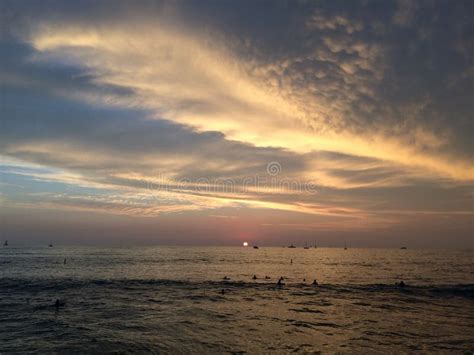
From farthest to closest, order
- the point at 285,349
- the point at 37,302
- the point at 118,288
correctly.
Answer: the point at 118,288
the point at 37,302
the point at 285,349

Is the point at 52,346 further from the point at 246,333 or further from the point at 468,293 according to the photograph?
the point at 468,293

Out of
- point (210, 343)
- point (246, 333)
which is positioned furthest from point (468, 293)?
point (210, 343)

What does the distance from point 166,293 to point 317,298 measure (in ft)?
74.2

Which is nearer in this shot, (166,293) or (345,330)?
(345,330)

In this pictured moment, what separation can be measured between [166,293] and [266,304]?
55.1 feet

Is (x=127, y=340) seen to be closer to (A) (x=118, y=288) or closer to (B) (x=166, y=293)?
(B) (x=166, y=293)

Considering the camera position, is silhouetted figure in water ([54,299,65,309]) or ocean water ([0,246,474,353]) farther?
silhouetted figure in water ([54,299,65,309])

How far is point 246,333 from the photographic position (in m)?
27.7

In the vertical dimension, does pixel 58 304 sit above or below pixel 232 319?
below

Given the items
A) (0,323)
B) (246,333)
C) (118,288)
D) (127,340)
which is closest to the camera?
(127,340)

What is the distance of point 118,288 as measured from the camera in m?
52.8

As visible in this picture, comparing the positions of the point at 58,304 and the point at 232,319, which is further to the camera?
the point at 58,304

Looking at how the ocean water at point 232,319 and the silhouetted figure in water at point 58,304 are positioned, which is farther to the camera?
the silhouetted figure in water at point 58,304

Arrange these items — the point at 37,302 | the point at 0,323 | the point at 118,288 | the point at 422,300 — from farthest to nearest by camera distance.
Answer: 1. the point at 118,288
2. the point at 422,300
3. the point at 37,302
4. the point at 0,323
